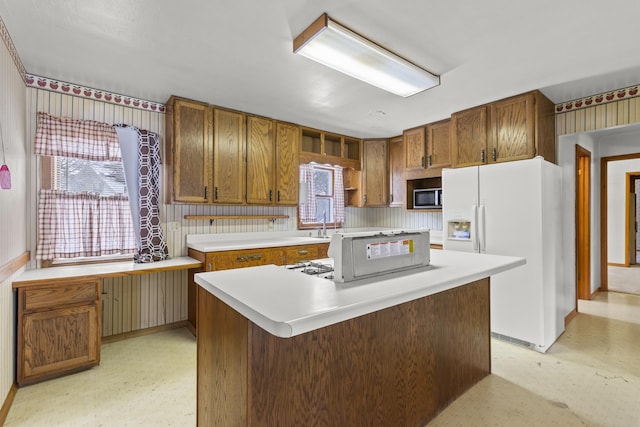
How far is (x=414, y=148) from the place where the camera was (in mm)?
4207

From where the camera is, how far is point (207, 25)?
6.23 ft

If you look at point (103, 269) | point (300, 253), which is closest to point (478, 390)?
point (300, 253)

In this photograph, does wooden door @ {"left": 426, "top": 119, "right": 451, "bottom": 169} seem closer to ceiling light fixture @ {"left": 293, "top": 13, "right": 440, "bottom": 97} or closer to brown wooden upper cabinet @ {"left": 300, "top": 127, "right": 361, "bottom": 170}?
brown wooden upper cabinet @ {"left": 300, "top": 127, "right": 361, "bottom": 170}

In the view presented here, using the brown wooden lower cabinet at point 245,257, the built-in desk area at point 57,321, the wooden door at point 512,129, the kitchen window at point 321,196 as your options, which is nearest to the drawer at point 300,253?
the brown wooden lower cabinet at point 245,257

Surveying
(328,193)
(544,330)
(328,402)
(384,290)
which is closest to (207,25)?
(384,290)

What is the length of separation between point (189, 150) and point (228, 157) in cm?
41

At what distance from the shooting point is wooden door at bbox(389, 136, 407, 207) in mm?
4535

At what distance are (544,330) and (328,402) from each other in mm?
2381

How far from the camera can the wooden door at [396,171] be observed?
454cm

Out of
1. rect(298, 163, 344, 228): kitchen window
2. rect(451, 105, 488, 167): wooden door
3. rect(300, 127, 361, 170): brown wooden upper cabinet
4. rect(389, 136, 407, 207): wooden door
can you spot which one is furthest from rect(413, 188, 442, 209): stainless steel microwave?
rect(298, 163, 344, 228): kitchen window

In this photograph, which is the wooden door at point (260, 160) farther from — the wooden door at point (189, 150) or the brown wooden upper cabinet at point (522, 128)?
the brown wooden upper cabinet at point (522, 128)

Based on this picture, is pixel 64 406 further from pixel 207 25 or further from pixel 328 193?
pixel 328 193

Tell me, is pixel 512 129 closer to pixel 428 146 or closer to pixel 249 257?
pixel 428 146

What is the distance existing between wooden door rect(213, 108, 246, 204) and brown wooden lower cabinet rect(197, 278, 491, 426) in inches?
76.0
